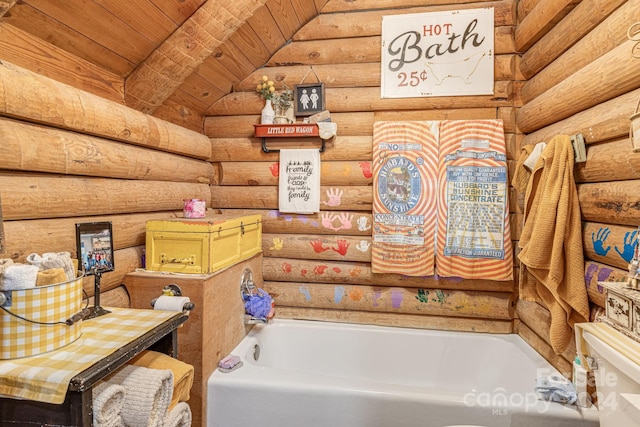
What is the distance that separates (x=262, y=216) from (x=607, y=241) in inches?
86.1

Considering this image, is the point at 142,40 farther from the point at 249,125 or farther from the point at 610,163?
the point at 610,163

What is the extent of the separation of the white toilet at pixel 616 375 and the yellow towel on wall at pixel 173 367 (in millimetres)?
1446

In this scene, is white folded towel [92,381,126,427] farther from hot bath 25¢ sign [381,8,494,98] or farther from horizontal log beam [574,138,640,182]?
hot bath 25¢ sign [381,8,494,98]

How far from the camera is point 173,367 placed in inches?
52.4

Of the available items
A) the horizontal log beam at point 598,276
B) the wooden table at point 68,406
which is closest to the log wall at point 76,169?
the wooden table at point 68,406

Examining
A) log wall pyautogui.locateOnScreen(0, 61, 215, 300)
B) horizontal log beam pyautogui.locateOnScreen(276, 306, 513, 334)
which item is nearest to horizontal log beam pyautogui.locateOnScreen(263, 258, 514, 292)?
horizontal log beam pyautogui.locateOnScreen(276, 306, 513, 334)

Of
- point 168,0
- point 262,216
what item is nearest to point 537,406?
point 262,216

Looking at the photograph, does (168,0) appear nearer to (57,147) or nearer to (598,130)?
(57,147)

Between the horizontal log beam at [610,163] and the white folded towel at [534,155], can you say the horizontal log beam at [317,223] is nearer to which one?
the white folded towel at [534,155]

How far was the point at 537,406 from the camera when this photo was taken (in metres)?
1.62

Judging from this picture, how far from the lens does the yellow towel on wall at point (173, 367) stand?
50.9 inches

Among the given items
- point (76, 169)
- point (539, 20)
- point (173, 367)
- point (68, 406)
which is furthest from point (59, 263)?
point (539, 20)

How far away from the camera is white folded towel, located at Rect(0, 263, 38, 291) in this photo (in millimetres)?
956

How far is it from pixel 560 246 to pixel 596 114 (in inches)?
25.5
